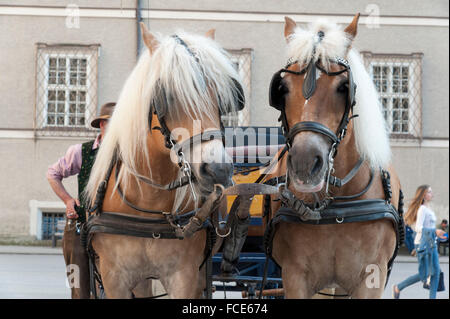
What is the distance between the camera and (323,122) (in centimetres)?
237

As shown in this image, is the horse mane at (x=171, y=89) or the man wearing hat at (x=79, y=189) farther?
the man wearing hat at (x=79, y=189)

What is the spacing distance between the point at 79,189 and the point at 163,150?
1013mm

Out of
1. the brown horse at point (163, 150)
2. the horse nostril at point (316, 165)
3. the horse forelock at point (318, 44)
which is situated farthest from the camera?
the horse forelock at point (318, 44)

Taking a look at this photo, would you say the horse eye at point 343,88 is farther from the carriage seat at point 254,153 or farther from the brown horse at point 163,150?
the carriage seat at point 254,153

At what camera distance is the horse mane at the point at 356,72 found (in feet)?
8.29

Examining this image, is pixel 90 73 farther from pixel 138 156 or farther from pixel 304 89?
pixel 304 89

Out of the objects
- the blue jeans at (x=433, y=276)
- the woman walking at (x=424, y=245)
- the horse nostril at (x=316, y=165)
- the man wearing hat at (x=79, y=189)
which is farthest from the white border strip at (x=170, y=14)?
the blue jeans at (x=433, y=276)

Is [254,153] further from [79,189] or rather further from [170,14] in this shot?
[170,14]

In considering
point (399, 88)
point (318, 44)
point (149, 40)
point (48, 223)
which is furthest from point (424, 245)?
point (149, 40)

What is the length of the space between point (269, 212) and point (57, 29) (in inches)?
65.9

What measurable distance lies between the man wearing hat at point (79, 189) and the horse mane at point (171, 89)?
0.64m

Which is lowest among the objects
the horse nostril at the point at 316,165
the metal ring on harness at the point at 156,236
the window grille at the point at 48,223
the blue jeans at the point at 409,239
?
the blue jeans at the point at 409,239

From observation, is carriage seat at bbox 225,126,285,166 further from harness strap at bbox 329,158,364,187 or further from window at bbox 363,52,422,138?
window at bbox 363,52,422,138

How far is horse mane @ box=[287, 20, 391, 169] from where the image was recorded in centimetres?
253
